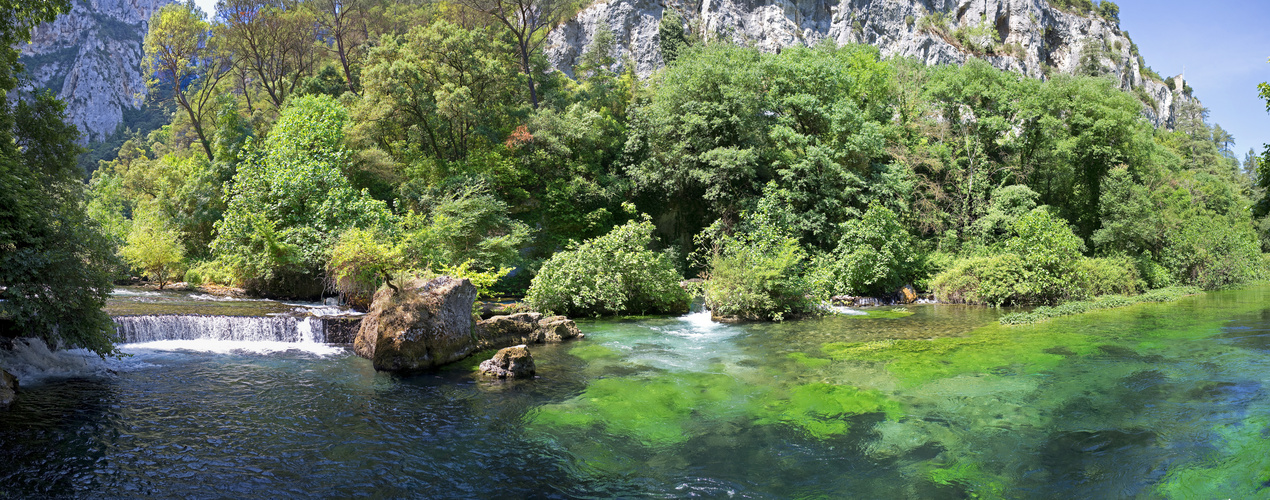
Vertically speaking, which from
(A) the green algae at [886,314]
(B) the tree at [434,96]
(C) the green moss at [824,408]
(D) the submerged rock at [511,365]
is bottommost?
(C) the green moss at [824,408]

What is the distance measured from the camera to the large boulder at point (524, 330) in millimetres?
14094

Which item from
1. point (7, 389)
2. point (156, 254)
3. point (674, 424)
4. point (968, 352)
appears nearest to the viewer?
point (674, 424)

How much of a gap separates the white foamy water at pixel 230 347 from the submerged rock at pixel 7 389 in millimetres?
3545

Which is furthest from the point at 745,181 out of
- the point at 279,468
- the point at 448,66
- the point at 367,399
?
the point at 279,468

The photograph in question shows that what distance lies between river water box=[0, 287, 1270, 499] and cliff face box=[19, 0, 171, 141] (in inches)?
3812

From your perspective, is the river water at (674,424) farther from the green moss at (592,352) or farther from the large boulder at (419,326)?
the large boulder at (419,326)

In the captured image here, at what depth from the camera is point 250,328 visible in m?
14.3

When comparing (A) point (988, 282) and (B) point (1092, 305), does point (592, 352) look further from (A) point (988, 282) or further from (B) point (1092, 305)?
(B) point (1092, 305)

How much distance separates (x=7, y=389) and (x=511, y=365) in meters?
6.90

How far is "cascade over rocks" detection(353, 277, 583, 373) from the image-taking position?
1156 cm

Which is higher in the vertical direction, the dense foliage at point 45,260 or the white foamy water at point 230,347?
the dense foliage at point 45,260

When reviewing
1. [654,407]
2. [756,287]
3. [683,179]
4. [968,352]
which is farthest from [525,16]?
[654,407]

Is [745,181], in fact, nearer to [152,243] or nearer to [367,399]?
[367,399]

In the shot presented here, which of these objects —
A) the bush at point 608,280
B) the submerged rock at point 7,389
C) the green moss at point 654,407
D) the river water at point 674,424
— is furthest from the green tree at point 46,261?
the bush at point 608,280
